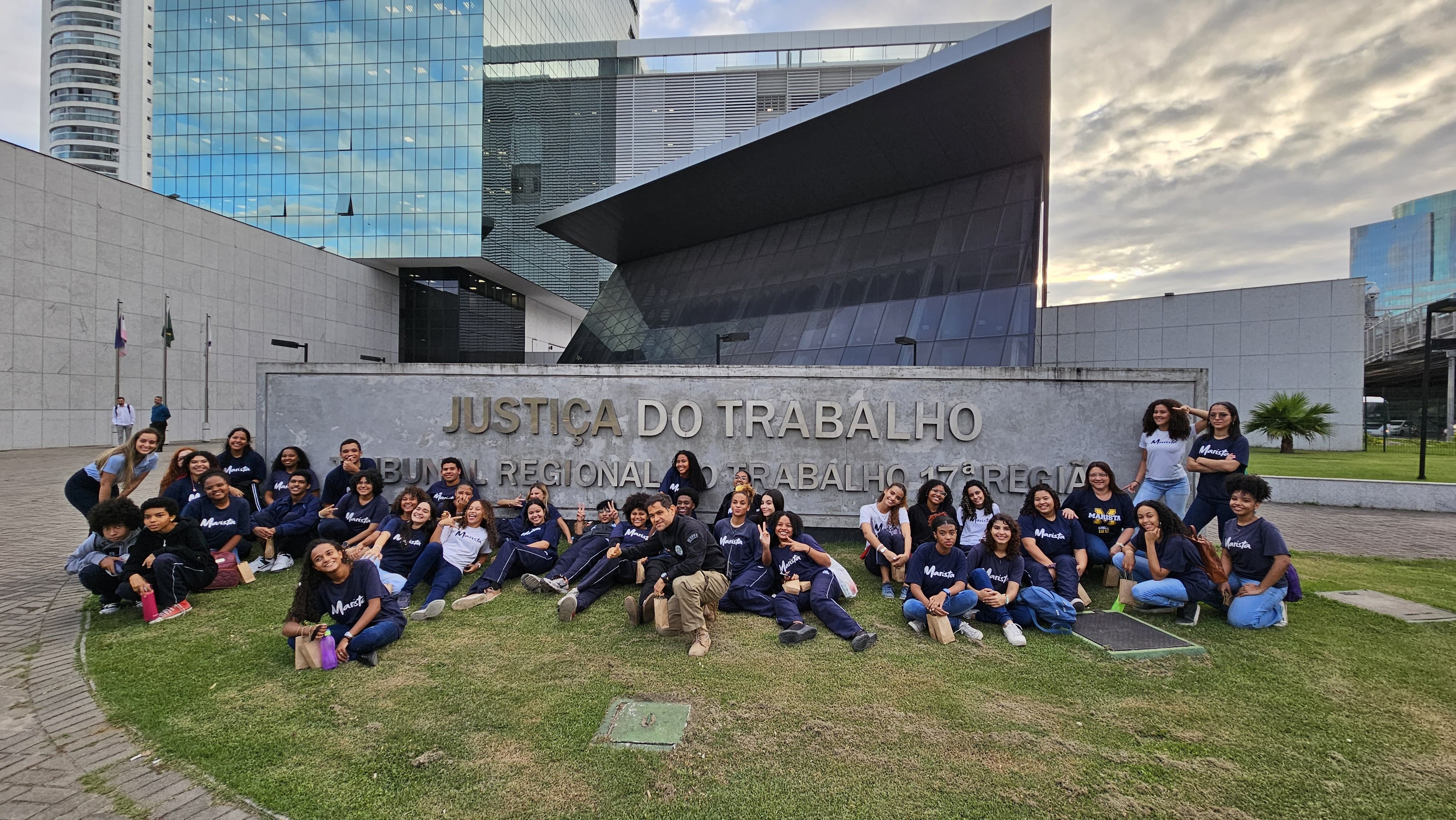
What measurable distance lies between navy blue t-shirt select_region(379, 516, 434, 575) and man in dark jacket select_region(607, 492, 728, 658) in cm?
235

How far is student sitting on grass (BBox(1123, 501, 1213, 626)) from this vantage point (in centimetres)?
502

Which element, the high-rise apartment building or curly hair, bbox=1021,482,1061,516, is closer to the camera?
curly hair, bbox=1021,482,1061,516

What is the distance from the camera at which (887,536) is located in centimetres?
620

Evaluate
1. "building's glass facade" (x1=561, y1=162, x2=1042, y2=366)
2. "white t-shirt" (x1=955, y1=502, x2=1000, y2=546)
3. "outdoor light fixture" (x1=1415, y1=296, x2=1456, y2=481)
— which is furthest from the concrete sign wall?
"outdoor light fixture" (x1=1415, y1=296, x2=1456, y2=481)

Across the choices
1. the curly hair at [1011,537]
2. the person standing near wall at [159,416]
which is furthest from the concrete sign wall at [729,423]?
the person standing near wall at [159,416]

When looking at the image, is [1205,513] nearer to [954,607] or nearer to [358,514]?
[954,607]

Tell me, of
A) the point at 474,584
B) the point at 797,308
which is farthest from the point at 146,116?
the point at 474,584

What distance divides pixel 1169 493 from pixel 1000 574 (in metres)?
2.99

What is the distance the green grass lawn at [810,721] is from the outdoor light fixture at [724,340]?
1179 cm

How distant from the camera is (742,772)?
2.91 meters

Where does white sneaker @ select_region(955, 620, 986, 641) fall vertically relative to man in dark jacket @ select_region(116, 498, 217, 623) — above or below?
below

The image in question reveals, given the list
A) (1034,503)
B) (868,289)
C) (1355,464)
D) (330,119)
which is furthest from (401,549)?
(330,119)

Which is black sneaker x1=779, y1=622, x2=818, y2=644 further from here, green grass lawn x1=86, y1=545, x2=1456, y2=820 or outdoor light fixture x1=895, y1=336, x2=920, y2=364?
outdoor light fixture x1=895, y1=336, x2=920, y2=364

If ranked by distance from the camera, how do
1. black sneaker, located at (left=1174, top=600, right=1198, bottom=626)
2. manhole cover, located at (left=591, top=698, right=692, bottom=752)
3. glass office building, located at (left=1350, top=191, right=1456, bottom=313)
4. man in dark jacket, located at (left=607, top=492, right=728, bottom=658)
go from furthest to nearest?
glass office building, located at (left=1350, top=191, right=1456, bottom=313), black sneaker, located at (left=1174, top=600, right=1198, bottom=626), man in dark jacket, located at (left=607, top=492, right=728, bottom=658), manhole cover, located at (left=591, top=698, right=692, bottom=752)
